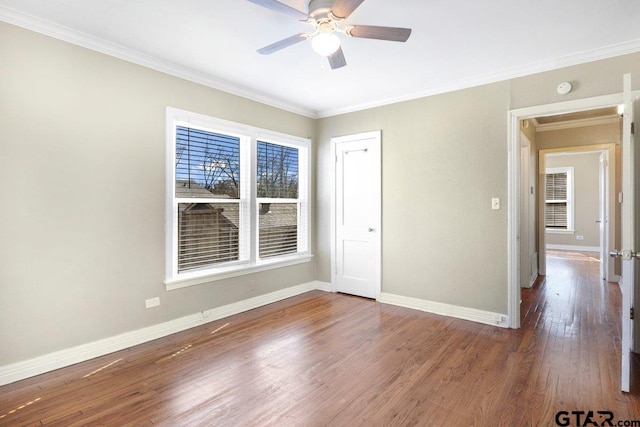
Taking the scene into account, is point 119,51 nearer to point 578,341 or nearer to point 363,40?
point 363,40

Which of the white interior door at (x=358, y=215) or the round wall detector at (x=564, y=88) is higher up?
the round wall detector at (x=564, y=88)

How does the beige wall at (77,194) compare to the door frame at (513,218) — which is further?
the door frame at (513,218)

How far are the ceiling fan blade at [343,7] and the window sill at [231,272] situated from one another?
276 centimetres

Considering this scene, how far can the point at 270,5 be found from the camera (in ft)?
6.30

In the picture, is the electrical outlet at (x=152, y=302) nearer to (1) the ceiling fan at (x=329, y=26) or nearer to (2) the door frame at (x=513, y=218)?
(1) the ceiling fan at (x=329, y=26)

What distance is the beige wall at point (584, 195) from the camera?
27.8 ft

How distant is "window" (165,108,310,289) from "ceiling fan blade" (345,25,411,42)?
200 cm

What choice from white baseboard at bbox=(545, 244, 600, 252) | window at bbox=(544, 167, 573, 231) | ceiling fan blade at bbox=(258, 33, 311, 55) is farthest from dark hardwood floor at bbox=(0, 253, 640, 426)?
window at bbox=(544, 167, 573, 231)

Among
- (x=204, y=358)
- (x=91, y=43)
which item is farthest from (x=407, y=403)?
(x=91, y=43)

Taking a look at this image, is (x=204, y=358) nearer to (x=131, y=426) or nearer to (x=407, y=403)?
(x=131, y=426)

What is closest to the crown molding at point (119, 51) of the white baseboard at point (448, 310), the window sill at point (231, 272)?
the window sill at point (231, 272)

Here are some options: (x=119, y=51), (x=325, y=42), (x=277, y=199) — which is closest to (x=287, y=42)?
(x=325, y=42)

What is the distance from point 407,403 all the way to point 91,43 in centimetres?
364

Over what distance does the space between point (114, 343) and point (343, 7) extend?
3.17 metres
